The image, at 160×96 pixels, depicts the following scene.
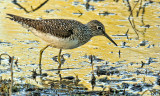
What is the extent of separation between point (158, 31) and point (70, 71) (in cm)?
373

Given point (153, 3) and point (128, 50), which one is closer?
point (128, 50)

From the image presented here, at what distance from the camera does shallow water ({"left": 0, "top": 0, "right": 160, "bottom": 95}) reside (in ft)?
25.2

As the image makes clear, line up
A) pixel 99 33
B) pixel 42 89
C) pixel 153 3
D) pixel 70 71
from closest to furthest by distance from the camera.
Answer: pixel 42 89
pixel 70 71
pixel 99 33
pixel 153 3

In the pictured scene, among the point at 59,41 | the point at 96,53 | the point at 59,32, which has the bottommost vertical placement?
the point at 96,53

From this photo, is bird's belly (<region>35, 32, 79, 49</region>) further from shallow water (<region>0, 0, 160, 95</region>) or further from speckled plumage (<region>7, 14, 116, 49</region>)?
shallow water (<region>0, 0, 160, 95</region>)

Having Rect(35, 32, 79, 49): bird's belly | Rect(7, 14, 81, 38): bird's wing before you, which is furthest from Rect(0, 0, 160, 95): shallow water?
Rect(7, 14, 81, 38): bird's wing

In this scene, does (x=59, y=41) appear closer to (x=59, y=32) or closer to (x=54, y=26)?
(x=59, y=32)

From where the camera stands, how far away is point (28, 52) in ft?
31.0

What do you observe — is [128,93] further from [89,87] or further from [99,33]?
[99,33]

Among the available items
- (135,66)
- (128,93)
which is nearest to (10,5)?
(135,66)

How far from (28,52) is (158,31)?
3.83 m

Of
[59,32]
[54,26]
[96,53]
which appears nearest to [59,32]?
[59,32]

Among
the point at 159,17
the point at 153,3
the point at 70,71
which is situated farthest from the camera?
the point at 153,3

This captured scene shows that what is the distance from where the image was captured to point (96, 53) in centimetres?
961
